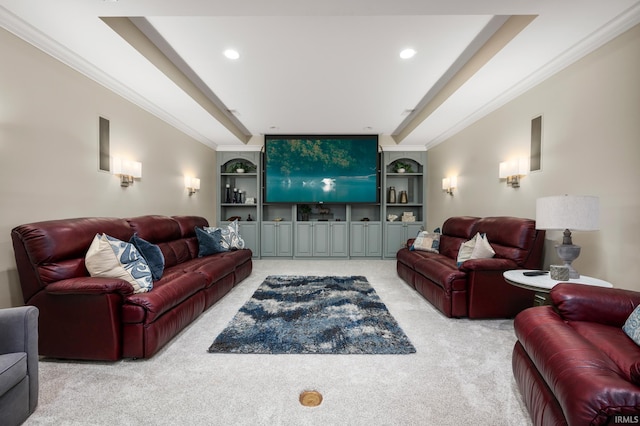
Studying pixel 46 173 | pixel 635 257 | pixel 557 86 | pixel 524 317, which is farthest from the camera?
pixel 557 86

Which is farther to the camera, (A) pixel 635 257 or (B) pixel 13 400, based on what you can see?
(A) pixel 635 257

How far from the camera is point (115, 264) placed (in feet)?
7.41

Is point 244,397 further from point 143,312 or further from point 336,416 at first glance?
point 143,312

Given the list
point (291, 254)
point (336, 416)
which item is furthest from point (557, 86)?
point (291, 254)

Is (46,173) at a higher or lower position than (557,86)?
lower

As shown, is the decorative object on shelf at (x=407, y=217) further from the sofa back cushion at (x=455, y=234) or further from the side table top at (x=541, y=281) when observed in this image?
the side table top at (x=541, y=281)

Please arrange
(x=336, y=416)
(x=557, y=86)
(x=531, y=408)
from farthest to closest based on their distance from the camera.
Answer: (x=557, y=86) < (x=336, y=416) < (x=531, y=408)

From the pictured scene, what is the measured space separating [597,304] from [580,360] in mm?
688

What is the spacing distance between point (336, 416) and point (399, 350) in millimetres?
890

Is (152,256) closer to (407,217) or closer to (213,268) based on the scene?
(213,268)

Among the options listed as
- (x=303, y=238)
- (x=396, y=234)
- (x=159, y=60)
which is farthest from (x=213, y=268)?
(x=396, y=234)

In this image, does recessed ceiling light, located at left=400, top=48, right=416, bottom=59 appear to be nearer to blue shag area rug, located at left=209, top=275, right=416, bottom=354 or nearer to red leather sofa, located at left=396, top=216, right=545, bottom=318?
red leather sofa, located at left=396, top=216, right=545, bottom=318

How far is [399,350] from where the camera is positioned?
2254 mm

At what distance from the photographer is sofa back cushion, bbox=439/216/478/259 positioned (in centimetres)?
390
